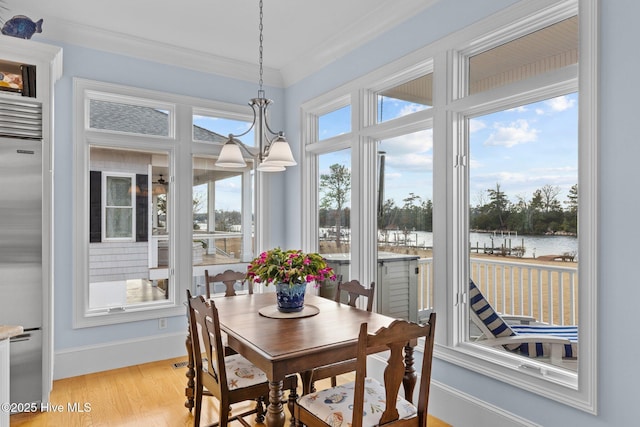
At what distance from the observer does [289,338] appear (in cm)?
214

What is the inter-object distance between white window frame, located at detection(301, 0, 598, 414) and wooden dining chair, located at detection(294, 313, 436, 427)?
796 millimetres

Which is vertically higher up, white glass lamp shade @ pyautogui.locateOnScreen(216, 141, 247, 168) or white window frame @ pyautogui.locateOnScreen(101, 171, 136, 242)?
white glass lamp shade @ pyautogui.locateOnScreen(216, 141, 247, 168)

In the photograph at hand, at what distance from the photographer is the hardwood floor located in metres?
2.79

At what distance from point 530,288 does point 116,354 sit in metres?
3.58

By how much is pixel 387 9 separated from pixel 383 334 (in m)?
2.60

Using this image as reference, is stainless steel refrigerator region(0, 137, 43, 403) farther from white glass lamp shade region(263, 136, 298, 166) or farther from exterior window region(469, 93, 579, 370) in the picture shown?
exterior window region(469, 93, 579, 370)

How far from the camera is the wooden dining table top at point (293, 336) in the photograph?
6.31 ft

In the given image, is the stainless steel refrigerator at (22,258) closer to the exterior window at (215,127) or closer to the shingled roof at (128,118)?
the shingled roof at (128,118)

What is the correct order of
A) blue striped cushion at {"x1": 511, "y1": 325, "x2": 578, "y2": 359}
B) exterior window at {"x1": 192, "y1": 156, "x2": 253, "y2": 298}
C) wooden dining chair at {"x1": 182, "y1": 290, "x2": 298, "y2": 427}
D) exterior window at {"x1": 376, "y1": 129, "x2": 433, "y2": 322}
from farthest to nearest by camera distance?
exterior window at {"x1": 192, "y1": 156, "x2": 253, "y2": 298} → exterior window at {"x1": 376, "y1": 129, "x2": 433, "y2": 322} → blue striped cushion at {"x1": 511, "y1": 325, "x2": 578, "y2": 359} → wooden dining chair at {"x1": 182, "y1": 290, "x2": 298, "y2": 427}

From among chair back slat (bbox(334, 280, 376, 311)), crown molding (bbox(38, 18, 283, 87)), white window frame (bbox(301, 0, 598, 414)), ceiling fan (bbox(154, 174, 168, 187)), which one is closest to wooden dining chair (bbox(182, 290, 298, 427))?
chair back slat (bbox(334, 280, 376, 311))

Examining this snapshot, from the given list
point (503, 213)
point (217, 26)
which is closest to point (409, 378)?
point (503, 213)

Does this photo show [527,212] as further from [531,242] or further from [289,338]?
[289,338]

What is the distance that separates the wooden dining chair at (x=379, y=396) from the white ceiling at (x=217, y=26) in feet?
7.84

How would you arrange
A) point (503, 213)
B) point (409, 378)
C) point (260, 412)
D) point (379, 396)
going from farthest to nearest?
point (260, 412) < point (503, 213) < point (409, 378) < point (379, 396)
